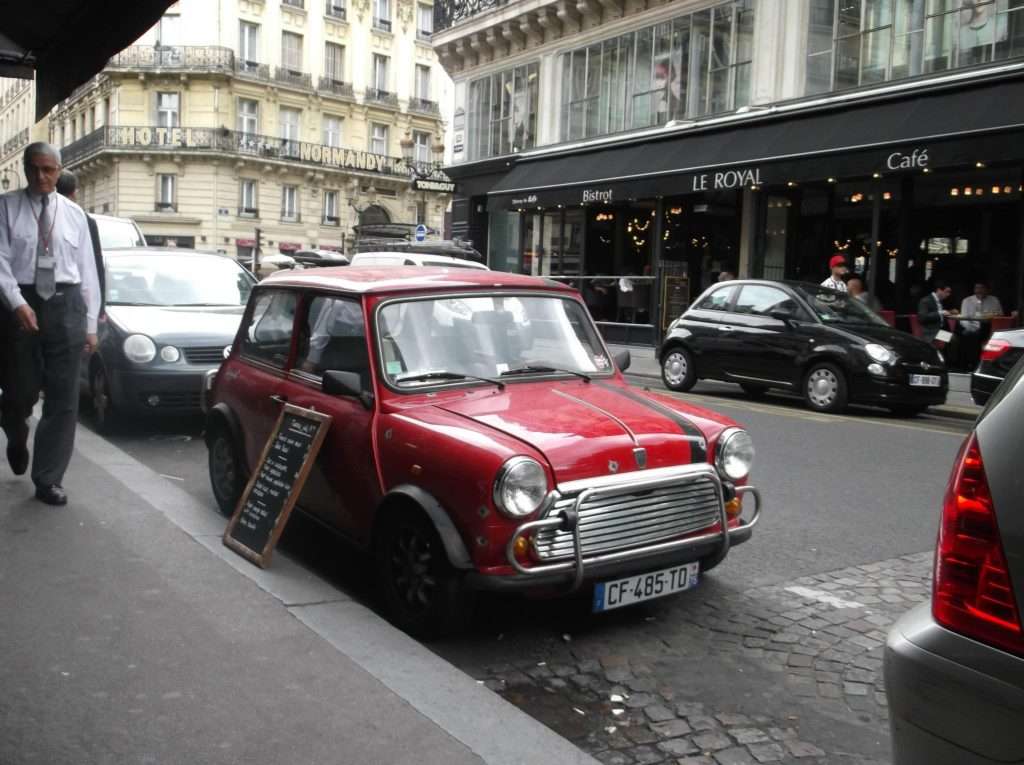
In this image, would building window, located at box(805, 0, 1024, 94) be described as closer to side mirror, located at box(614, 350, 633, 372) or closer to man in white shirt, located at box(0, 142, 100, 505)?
side mirror, located at box(614, 350, 633, 372)

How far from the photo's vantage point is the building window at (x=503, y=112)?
2781 cm

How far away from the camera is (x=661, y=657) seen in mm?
4242

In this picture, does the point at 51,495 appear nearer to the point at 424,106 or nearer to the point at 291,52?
the point at 291,52

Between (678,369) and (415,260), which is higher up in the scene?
(415,260)

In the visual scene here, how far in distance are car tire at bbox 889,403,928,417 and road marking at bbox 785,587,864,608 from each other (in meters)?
7.73

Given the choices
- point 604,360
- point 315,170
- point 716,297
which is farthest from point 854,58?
point 315,170

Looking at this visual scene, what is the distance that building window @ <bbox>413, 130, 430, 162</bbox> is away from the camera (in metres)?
60.9

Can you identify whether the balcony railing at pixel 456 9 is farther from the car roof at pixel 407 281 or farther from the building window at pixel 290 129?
the building window at pixel 290 129

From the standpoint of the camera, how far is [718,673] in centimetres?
409

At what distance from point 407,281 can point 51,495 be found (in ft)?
7.76

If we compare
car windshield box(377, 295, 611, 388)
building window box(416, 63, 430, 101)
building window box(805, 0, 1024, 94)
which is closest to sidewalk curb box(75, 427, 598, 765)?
car windshield box(377, 295, 611, 388)

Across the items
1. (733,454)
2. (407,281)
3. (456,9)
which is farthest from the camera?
(456,9)

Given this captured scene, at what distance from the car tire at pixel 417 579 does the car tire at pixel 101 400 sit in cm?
500

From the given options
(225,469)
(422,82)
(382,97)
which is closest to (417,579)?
(225,469)
